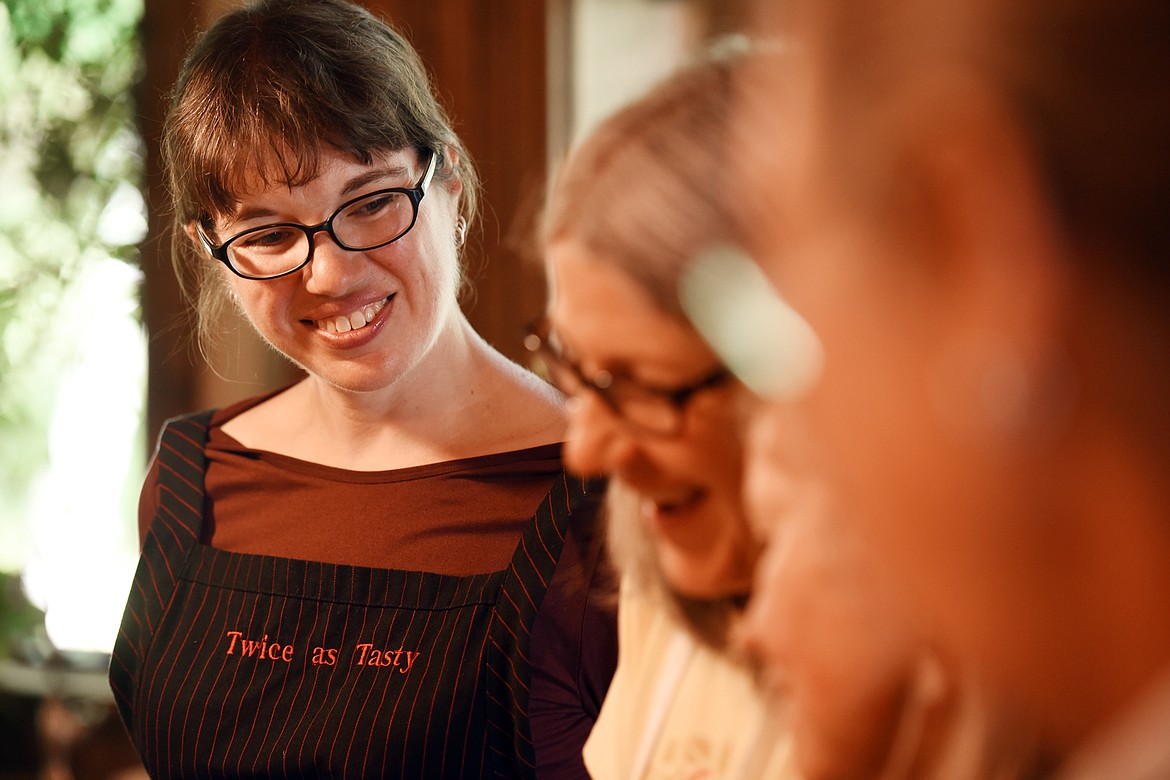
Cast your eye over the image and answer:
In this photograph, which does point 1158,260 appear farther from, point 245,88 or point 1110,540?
point 245,88

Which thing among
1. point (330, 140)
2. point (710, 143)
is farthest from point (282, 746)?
point (710, 143)

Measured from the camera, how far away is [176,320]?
3.31 meters

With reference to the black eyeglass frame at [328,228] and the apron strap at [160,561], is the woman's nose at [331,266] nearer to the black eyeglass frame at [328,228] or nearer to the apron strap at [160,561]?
the black eyeglass frame at [328,228]

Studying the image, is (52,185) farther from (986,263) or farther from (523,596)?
(986,263)

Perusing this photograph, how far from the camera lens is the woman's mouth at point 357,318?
150 centimetres

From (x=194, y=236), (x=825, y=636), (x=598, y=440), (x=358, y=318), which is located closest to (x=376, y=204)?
(x=358, y=318)

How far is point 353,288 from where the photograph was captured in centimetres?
148

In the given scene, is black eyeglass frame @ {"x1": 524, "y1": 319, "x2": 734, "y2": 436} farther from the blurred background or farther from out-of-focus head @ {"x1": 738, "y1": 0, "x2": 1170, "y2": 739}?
the blurred background

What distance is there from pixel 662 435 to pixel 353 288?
0.82m

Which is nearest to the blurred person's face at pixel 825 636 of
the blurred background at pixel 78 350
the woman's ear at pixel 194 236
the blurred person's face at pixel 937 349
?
the blurred person's face at pixel 937 349

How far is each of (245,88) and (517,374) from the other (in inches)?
21.5

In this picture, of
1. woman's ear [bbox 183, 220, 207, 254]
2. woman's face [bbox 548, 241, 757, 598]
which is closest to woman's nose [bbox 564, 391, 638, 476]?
woman's face [bbox 548, 241, 757, 598]

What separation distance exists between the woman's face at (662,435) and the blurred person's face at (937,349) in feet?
0.78

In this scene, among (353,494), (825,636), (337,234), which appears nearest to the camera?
(825,636)
